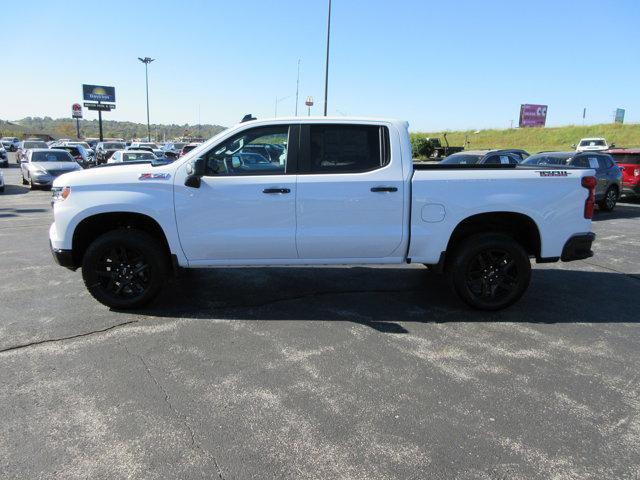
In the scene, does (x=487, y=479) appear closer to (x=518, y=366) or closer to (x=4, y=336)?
(x=518, y=366)

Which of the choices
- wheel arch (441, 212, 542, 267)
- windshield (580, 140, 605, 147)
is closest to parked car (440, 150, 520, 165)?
wheel arch (441, 212, 542, 267)

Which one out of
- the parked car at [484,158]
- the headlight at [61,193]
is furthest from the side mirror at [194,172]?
the parked car at [484,158]

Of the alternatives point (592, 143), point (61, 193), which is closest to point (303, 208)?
point (61, 193)

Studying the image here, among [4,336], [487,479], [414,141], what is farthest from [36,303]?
[414,141]

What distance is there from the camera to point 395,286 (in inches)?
238

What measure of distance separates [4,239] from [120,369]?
6.45m

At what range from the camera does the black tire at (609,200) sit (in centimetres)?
1310

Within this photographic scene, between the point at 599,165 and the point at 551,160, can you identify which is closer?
the point at 551,160

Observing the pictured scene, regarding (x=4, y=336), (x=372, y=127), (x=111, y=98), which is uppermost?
(x=111, y=98)

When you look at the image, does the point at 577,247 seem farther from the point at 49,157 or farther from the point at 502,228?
the point at 49,157

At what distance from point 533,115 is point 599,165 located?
208 feet

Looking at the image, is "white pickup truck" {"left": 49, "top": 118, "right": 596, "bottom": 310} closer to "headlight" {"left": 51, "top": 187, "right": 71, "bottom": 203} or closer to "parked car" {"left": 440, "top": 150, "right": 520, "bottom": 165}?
"headlight" {"left": 51, "top": 187, "right": 71, "bottom": 203}

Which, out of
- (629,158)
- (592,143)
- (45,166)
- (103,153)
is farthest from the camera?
(592,143)

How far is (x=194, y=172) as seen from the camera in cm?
459
